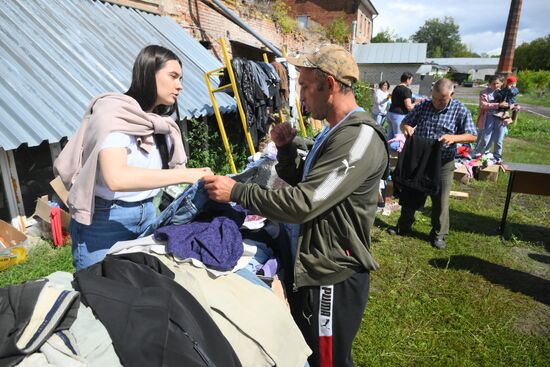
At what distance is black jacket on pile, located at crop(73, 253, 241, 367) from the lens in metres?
1.08

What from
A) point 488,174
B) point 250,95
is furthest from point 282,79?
point 488,174

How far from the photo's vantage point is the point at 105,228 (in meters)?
2.00

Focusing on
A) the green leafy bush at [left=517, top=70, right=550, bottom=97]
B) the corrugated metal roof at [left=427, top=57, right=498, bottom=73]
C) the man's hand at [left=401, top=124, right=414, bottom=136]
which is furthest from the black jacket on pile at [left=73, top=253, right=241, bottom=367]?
the corrugated metal roof at [left=427, top=57, right=498, bottom=73]

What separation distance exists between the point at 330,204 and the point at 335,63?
0.68 meters

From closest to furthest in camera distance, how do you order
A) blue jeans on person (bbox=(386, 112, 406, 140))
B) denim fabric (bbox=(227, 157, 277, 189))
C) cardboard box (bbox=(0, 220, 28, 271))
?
denim fabric (bbox=(227, 157, 277, 189))
cardboard box (bbox=(0, 220, 28, 271))
blue jeans on person (bbox=(386, 112, 406, 140))

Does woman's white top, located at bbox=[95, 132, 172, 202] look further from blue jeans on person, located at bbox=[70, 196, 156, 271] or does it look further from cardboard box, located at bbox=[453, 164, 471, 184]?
cardboard box, located at bbox=[453, 164, 471, 184]

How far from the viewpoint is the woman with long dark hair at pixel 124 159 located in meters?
1.71

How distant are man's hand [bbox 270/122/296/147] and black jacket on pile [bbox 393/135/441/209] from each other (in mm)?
3085

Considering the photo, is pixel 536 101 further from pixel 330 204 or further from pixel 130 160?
pixel 130 160

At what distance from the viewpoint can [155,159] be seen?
2.06 m

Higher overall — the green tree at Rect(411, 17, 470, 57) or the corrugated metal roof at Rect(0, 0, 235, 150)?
the green tree at Rect(411, 17, 470, 57)

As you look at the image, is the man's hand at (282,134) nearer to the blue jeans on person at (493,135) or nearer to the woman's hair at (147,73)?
the woman's hair at (147,73)

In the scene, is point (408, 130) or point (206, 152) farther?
point (206, 152)

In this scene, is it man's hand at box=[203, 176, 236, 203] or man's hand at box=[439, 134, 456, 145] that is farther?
man's hand at box=[439, 134, 456, 145]
